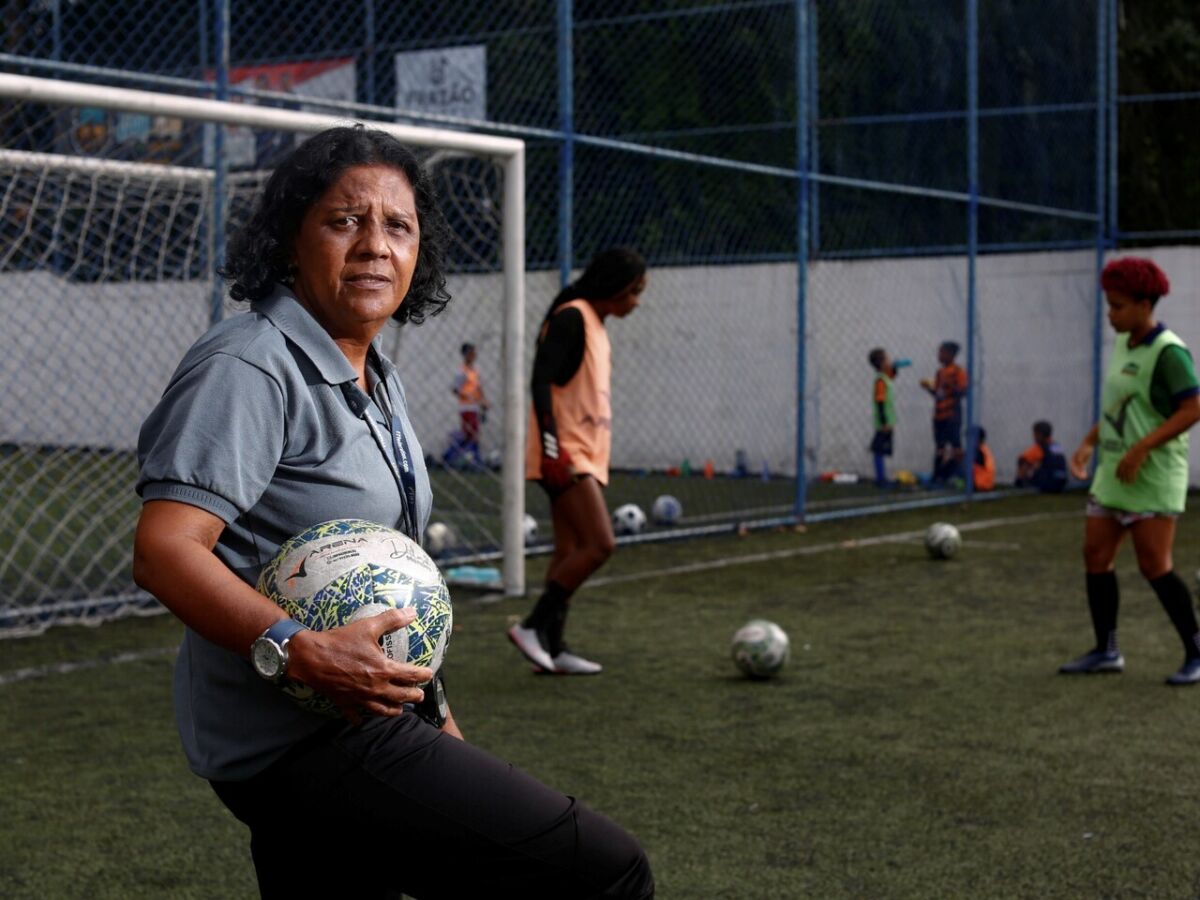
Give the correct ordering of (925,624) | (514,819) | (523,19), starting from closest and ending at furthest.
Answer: (514,819) → (925,624) → (523,19)

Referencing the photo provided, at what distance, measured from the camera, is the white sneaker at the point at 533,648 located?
23.2 ft

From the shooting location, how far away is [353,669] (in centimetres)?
205

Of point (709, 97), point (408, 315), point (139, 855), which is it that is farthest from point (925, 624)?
point (709, 97)

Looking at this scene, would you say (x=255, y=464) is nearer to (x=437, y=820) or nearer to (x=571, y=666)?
(x=437, y=820)

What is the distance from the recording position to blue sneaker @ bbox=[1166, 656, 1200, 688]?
6.77m

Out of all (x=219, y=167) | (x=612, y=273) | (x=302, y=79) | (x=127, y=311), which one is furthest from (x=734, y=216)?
(x=612, y=273)

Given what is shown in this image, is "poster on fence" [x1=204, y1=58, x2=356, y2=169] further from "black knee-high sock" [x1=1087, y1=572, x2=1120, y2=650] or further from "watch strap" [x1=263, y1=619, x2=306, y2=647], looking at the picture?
"watch strap" [x1=263, y1=619, x2=306, y2=647]

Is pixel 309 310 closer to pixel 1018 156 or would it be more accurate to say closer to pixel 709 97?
pixel 1018 156

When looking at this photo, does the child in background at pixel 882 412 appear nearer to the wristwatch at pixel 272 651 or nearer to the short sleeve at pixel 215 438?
the short sleeve at pixel 215 438

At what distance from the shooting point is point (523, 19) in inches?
813

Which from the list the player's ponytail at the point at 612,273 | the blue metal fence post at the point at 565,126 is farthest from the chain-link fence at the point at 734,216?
the player's ponytail at the point at 612,273

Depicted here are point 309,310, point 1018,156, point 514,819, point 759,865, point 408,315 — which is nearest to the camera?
point 514,819

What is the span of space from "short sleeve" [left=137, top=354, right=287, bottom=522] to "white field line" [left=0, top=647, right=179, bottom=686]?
5136 millimetres

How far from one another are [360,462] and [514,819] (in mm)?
557
